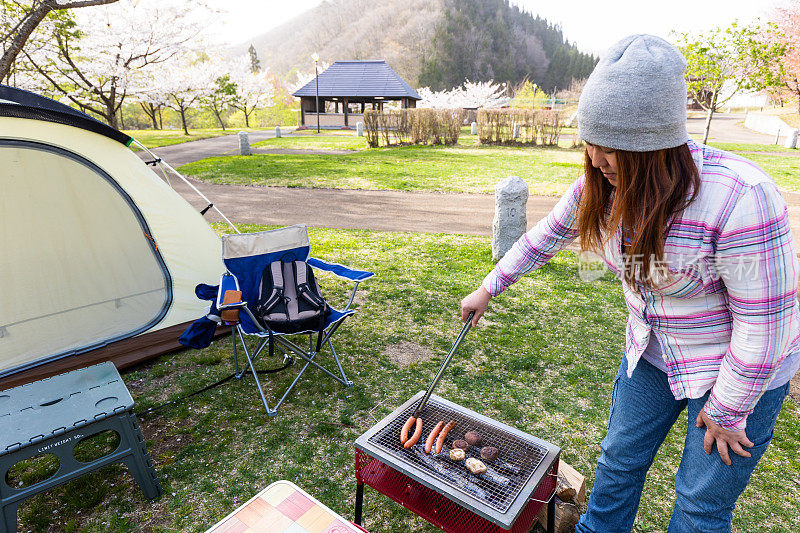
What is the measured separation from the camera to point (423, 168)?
13.5 metres

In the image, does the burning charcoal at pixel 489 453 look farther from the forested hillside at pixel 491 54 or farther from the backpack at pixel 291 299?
the forested hillside at pixel 491 54

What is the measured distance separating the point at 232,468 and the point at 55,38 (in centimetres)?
1587

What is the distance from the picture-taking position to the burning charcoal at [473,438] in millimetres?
2006

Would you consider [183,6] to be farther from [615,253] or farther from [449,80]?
[449,80]

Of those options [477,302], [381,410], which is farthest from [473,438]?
[381,410]

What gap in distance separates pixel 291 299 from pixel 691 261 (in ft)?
9.39

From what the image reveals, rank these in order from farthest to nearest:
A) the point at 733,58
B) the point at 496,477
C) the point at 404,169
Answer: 1. the point at 733,58
2. the point at 404,169
3. the point at 496,477

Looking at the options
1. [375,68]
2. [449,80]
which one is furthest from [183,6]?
[449,80]

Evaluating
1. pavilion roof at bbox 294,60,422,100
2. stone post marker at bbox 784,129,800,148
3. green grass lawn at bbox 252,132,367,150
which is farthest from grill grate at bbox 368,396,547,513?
pavilion roof at bbox 294,60,422,100

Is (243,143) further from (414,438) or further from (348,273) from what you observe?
(414,438)

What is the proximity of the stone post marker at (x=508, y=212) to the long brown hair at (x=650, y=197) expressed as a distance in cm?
418

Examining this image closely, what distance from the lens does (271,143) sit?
69.0 ft

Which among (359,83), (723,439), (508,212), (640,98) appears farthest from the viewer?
(359,83)

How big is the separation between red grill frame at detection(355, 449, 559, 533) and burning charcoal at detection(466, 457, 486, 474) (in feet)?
0.48
